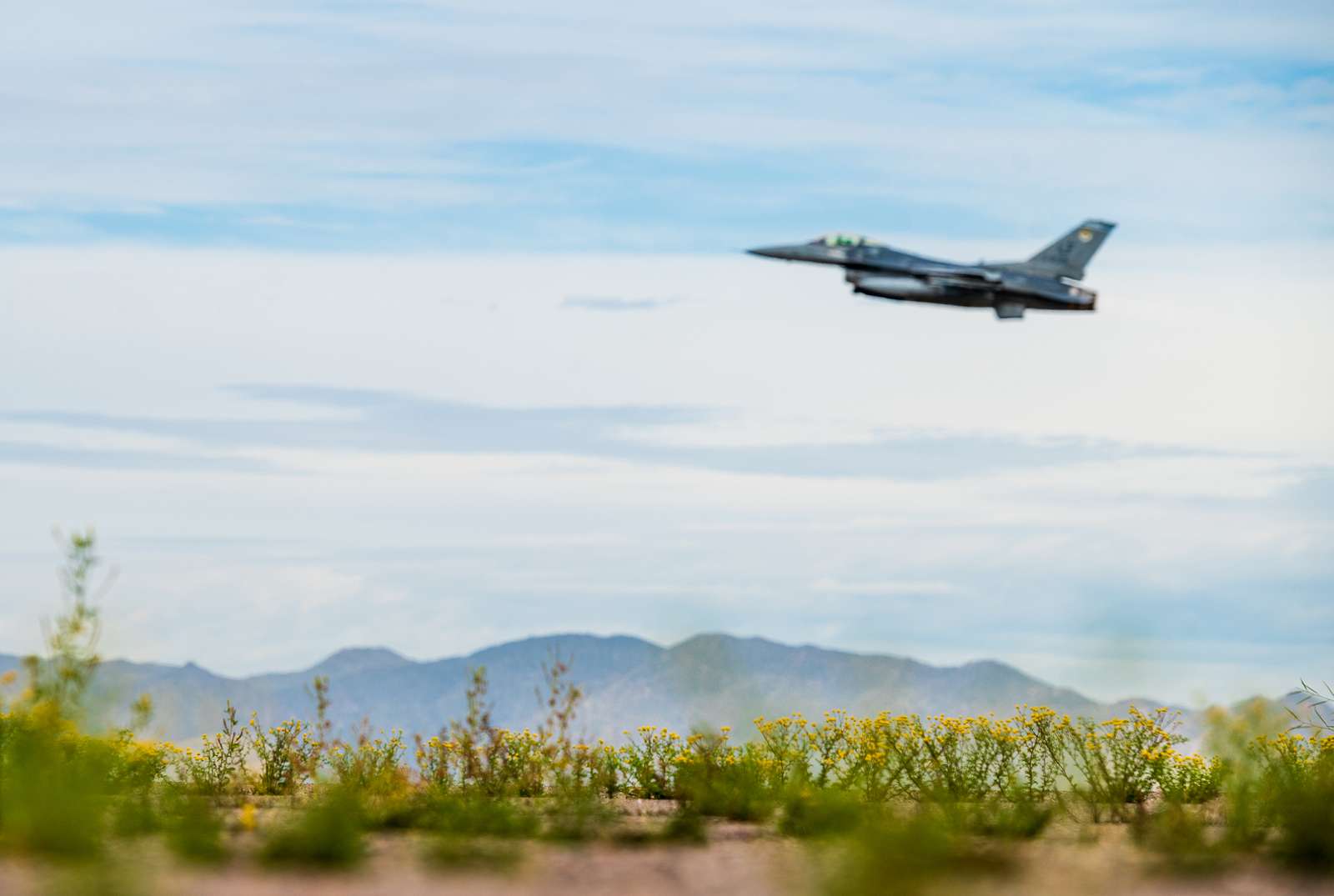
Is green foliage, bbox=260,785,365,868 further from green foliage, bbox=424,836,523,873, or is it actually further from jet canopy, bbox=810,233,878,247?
jet canopy, bbox=810,233,878,247

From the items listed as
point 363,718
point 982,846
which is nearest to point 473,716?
point 363,718

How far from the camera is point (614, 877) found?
926 centimetres

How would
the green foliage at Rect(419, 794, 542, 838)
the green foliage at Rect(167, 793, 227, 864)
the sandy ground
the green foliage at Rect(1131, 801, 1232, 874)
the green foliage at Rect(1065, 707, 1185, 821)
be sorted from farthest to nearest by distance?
the green foliage at Rect(1065, 707, 1185, 821)
the green foliage at Rect(419, 794, 542, 838)
the green foliage at Rect(1131, 801, 1232, 874)
the green foliage at Rect(167, 793, 227, 864)
the sandy ground

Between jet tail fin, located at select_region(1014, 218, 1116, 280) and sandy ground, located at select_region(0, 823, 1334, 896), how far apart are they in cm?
1539

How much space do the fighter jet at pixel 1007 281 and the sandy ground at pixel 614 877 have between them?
1460 cm

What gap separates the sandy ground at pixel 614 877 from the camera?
8.58 meters

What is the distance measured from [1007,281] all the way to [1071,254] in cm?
159

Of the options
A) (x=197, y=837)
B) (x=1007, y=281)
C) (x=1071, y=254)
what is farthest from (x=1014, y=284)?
(x=197, y=837)

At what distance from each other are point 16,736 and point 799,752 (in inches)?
280

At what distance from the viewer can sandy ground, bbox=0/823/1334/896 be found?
8.58 metres

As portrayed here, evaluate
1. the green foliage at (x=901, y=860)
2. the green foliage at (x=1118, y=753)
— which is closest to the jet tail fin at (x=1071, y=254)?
the green foliage at (x=1118, y=753)

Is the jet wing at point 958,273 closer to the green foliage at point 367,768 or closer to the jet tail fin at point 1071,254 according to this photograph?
the jet tail fin at point 1071,254

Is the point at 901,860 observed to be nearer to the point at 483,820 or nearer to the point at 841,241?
the point at 483,820

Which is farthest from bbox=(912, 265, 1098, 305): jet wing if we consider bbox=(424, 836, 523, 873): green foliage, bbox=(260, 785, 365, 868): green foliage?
bbox=(260, 785, 365, 868): green foliage
